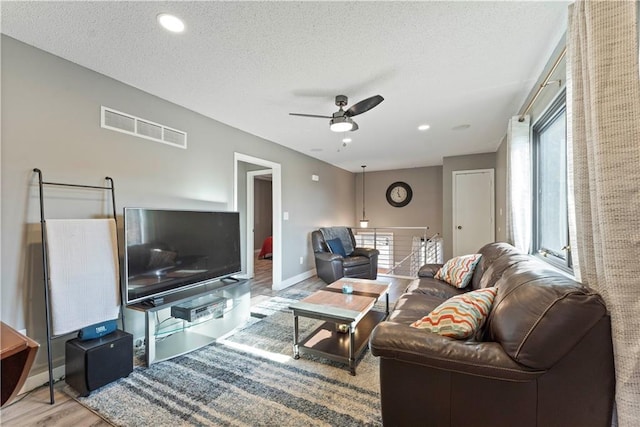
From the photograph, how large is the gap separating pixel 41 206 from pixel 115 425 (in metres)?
1.47

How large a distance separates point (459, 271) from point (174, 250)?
2.86 m

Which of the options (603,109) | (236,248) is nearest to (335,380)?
(236,248)

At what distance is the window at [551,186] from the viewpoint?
2131mm

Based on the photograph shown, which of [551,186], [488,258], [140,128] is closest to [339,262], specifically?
[488,258]

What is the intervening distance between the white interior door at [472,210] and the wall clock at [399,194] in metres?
1.53

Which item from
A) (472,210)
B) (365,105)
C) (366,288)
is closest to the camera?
(365,105)

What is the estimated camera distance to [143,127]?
8.41 ft

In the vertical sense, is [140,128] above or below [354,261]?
above

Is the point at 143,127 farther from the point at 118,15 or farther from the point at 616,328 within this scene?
the point at 616,328

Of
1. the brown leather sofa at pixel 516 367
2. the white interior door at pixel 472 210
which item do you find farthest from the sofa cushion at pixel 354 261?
the brown leather sofa at pixel 516 367

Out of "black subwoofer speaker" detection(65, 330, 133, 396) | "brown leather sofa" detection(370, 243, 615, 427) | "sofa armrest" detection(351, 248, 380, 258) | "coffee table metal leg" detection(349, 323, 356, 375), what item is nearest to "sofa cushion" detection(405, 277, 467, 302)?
"coffee table metal leg" detection(349, 323, 356, 375)

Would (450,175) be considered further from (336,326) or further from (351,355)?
(351,355)

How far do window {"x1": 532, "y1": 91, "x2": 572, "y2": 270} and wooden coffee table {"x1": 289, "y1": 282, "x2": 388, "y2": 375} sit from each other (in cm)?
159

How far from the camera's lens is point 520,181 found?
293 centimetres
